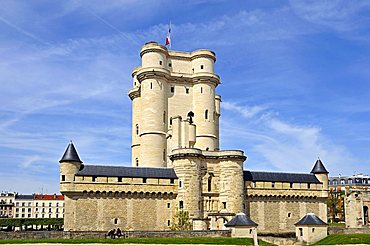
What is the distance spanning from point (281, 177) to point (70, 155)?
22571 mm

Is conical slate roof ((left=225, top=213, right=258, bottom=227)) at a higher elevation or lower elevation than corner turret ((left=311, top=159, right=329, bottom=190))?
lower

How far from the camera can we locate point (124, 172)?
44.5 m

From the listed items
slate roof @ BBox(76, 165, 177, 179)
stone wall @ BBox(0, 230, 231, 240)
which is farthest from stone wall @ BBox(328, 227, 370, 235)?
slate roof @ BBox(76, 165, 177, 179)

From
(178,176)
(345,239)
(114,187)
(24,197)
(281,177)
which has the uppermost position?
(281,177)

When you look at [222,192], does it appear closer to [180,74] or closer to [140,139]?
[140,139]

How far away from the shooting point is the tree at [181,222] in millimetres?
42906

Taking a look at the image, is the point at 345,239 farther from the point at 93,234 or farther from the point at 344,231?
the point at 93,234

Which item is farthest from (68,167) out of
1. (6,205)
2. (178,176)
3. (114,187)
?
(6,205)

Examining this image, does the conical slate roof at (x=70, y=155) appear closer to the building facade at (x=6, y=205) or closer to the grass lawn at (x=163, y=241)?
the grass lawn at (x=163, y=241)

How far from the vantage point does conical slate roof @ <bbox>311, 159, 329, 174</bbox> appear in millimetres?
53094

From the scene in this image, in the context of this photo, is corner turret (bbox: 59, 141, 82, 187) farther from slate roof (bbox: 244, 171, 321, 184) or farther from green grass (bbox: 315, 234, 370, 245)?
green grass (bbox: 315, 234, 370, 245)

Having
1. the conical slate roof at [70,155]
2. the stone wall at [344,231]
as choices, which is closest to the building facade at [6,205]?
the conical slate roof at [70,155]

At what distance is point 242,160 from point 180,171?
21.4ft

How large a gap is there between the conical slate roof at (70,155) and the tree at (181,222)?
10.4m
